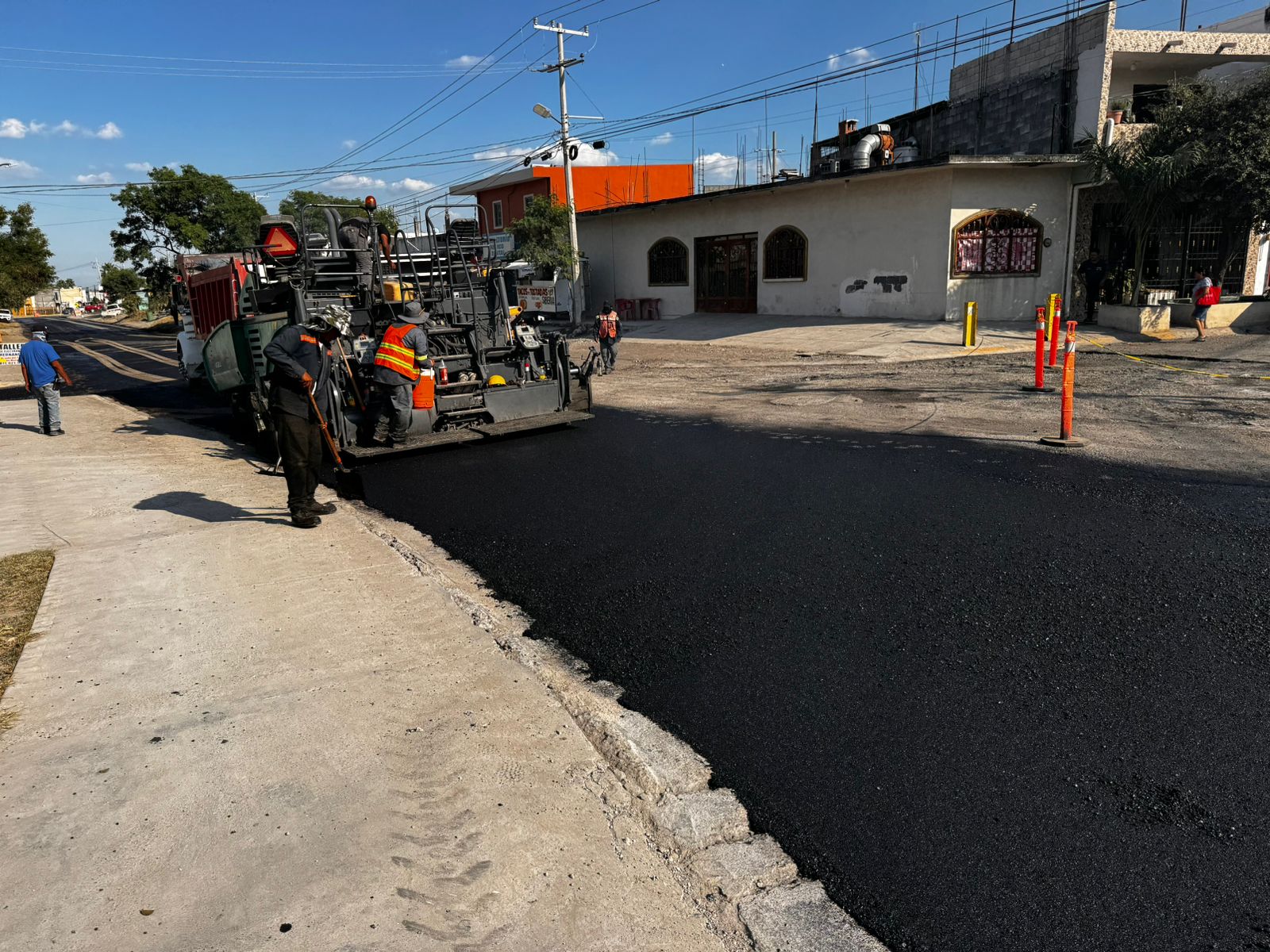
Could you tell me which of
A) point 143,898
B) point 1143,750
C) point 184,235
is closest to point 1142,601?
point 1143,750

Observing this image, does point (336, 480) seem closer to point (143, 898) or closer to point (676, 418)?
point (676, 418)

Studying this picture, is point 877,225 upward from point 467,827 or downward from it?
upward

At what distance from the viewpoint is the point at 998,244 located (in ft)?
70.1

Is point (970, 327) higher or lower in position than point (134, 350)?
higher

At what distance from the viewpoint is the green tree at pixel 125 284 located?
192 ft

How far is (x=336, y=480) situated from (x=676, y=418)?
475cm

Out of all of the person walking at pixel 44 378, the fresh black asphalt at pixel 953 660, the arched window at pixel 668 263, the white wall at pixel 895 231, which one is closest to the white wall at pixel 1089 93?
the white wall at pixel 895 231

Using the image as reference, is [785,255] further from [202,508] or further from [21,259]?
[21,259]

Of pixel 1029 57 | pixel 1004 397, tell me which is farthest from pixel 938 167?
pixel 1004 397

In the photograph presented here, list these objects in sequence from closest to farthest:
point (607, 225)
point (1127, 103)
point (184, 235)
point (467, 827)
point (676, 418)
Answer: point (467, 827), point (676, 418), point (1127, 103), point (607, 225), point (184, 235)

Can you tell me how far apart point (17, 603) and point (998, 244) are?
21.6 meters

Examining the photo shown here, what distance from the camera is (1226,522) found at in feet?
20.8

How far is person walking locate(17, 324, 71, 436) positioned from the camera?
12062 millimetres

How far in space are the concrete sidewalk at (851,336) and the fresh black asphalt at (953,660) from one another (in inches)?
416
